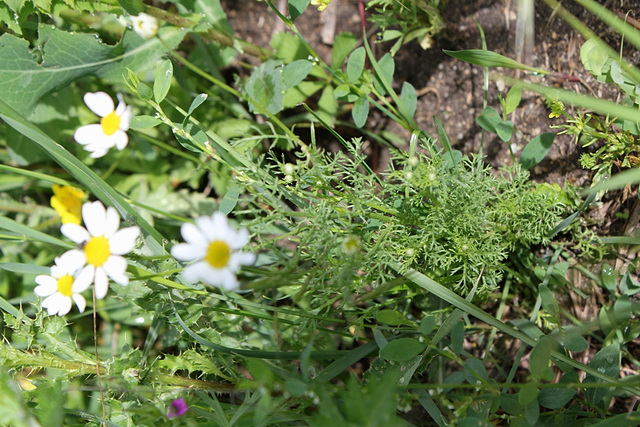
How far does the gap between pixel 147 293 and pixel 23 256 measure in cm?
86

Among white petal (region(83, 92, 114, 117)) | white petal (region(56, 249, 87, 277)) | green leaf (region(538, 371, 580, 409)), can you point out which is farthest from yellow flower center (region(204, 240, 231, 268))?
green leaf (region(538, 371, 580, 409))

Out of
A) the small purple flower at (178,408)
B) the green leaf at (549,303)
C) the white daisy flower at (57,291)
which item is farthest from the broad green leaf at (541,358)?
the white daisy flower at (57,291)

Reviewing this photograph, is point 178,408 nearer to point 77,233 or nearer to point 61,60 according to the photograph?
point 77,233

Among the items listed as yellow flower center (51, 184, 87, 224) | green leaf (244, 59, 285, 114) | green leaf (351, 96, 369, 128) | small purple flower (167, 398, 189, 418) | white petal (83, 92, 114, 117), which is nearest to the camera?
small purple flower (167, 398, 189, 418)

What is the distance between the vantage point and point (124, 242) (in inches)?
34.5

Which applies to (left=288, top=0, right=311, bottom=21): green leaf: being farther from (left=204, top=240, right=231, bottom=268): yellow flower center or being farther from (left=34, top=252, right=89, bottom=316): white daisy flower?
(left=34, top=252, right=89, bottom=316): white daisy flower

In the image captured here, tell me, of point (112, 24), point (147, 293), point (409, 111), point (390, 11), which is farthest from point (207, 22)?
point (147, 293)

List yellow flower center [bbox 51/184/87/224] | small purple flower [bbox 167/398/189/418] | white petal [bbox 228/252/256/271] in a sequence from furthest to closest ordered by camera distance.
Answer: yellow flower center [bbox 51/184/87/224], small purple flower [bbox 167/398/189/418], white petal [bbox 228/252/256/271]

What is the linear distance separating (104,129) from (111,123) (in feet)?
0.07

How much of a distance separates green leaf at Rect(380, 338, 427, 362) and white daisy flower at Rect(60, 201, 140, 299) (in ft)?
1.67

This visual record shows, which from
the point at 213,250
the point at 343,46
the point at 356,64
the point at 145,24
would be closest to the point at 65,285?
the point at 213,250

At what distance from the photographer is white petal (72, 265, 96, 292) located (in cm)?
90

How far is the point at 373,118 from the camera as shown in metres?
1.73

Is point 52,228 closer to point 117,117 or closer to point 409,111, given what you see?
point 117,117
